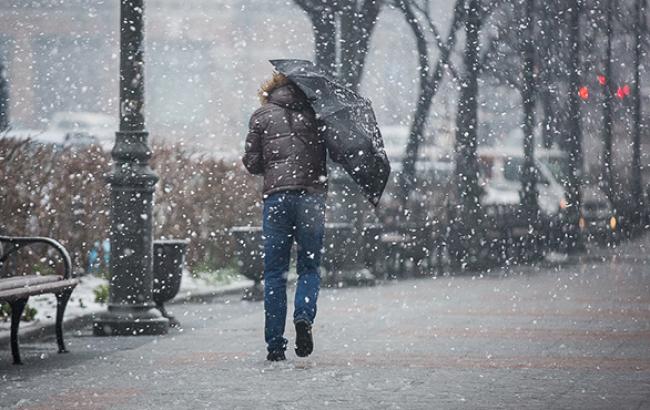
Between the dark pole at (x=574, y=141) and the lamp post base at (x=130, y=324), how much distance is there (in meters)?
15.9

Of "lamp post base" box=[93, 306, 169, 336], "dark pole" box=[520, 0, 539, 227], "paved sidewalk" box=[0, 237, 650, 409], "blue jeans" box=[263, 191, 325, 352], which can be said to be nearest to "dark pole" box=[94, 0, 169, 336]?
"lamp post base" box=[93, 306, 169, 336]

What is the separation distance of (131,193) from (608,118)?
93.0 ft

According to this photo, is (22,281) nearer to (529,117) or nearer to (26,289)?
(26,289)

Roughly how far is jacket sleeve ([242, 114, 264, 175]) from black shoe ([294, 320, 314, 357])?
101 centimetres

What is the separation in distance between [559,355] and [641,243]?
893 inches

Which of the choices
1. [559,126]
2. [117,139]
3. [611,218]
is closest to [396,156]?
[559,126]

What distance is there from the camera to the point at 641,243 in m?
32.0

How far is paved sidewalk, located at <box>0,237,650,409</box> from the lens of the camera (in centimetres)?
792

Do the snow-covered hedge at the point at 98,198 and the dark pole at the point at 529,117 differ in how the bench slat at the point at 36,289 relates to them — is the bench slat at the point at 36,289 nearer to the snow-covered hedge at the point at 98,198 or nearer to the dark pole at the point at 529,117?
the snow-covered hedge at the point at 98,198

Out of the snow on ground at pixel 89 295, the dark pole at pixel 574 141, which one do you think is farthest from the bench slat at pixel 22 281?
the dark pole at pixel 574 141

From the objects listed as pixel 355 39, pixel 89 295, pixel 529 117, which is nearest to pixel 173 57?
pixel 529 117

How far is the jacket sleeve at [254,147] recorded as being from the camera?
972 centimetres

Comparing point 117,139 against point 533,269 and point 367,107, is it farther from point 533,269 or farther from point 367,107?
point 533,269

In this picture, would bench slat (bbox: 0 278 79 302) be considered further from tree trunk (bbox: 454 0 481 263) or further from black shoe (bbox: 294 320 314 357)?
tree trunk (bbox: 454 0 481 263)
